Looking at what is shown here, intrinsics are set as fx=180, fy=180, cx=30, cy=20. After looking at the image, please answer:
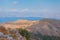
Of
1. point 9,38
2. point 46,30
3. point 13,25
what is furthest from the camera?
point 46,30

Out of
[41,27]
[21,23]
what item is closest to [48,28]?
[41,27]

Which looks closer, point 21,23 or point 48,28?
point 21,23

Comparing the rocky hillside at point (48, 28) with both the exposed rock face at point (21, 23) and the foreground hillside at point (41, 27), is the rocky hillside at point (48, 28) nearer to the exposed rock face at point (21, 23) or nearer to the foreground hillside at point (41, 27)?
the foreground hillside at point (41, 27)

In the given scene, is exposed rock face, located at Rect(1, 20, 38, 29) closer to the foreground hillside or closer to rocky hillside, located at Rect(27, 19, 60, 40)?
the foreground hillside

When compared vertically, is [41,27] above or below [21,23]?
below

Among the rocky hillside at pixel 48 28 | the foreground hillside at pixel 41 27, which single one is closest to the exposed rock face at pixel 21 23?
the foreground hillside at pixel 41 27

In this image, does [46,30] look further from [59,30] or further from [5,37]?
[5,37]

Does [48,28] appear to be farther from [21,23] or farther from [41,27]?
[21,23]

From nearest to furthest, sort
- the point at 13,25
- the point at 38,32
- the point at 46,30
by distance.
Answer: the point at 13,25, the point at 38,32, the point at 46,30

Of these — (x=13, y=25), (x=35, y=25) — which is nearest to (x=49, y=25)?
(x=35, y=25)

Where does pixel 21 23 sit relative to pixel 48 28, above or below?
above
